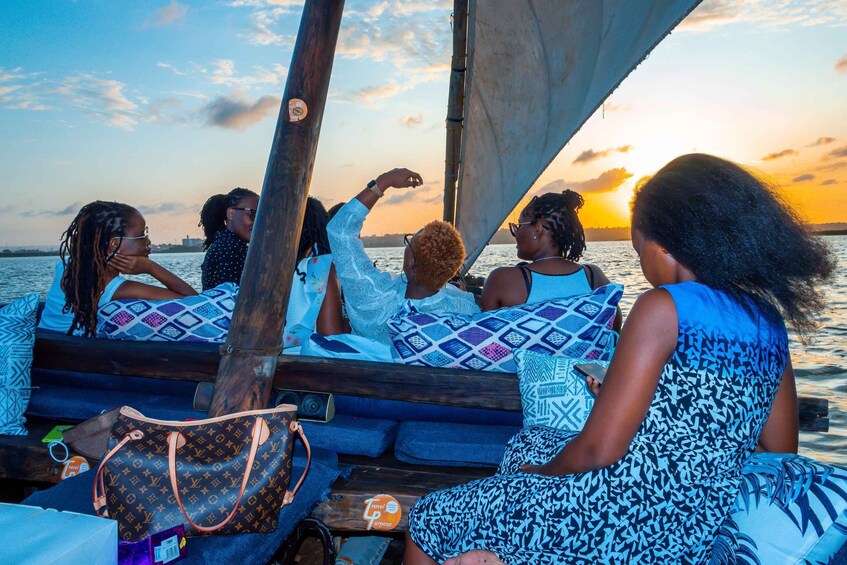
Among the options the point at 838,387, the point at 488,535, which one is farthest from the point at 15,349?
the point at 838,387

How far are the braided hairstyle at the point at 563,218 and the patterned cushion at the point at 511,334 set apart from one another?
48.3 inches

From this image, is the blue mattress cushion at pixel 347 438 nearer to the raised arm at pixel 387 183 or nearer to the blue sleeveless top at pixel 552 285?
the raised arm at pixel 387 183

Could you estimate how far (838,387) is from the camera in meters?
8.07

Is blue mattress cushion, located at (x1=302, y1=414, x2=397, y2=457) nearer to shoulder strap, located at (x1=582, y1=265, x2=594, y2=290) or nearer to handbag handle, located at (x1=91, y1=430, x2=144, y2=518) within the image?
handbag handle, located at (x1=91, y1=430, x2=144, y2=518)

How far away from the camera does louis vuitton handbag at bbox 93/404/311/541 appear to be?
6.35ft

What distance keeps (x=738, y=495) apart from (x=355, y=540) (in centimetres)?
181

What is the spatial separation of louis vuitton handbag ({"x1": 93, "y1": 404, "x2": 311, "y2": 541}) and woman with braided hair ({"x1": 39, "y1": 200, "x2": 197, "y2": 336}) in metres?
1.57

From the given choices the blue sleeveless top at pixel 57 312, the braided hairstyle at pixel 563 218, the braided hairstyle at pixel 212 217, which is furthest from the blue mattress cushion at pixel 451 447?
the braided hairstyle at pixel 212 217

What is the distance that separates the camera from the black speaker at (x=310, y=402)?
287 cm

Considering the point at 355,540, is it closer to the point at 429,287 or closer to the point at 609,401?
the point at 429,287

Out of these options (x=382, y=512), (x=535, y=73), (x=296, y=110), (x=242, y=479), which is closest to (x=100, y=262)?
(x=296, y=110)

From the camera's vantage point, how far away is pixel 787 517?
164 centimetres

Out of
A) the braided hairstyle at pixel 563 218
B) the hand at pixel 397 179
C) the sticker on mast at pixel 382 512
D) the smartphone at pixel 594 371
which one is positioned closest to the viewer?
the smartphone at pixel 594 371

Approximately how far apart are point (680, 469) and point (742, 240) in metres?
0.63
